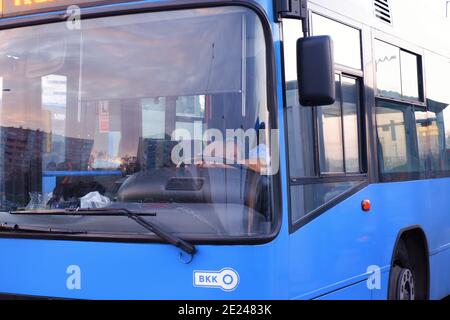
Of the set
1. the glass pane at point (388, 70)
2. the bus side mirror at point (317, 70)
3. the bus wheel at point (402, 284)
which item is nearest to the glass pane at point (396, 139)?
the glass pane at point (388, 70)

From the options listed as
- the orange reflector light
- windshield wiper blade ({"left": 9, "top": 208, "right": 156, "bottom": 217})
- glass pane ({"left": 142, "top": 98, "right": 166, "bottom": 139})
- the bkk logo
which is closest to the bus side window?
the orange reflector light

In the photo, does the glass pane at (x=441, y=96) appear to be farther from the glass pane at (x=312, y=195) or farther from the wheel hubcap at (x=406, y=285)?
the glass pane at (x=312, y=195)

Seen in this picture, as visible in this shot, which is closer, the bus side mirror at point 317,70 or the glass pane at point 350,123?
the bus side mirror at point 317,70

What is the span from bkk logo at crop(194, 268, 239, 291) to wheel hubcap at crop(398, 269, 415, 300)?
6.77 feet

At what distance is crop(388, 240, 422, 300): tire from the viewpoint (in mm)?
4391

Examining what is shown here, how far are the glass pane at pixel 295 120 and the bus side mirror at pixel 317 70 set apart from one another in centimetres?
18

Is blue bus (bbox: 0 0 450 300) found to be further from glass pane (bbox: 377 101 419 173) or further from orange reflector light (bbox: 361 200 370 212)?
glass pane (bbox: 377 101 419 173)

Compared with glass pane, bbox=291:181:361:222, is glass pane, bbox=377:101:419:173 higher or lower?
higher

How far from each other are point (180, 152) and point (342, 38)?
1446 millimetres

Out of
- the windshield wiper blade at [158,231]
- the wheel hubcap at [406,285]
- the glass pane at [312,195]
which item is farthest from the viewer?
the wheel hubcap at [406,285]

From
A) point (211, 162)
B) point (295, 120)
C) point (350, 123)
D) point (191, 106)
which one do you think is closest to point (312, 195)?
point (295, 120)

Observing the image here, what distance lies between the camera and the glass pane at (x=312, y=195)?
3164 millimetres
